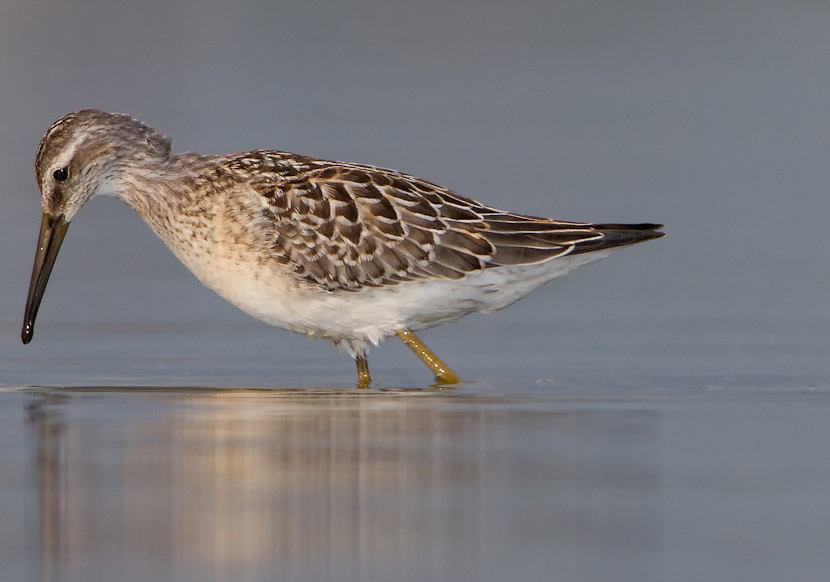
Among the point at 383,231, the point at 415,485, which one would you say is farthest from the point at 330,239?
the point at 415,485

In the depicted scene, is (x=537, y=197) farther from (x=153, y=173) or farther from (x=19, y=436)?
(x=19, y=436)

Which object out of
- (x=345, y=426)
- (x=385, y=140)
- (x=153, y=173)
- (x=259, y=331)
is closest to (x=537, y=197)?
(x=385, y=140)

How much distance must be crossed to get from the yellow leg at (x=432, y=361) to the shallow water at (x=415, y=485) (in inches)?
21.3

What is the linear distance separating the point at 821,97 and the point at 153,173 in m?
13.5

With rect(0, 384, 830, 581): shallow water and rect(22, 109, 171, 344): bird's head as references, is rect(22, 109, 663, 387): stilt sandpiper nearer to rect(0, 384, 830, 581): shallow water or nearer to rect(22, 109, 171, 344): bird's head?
rect(22, 109, 171, 344): bird's head

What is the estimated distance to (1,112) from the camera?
22094 millimetres

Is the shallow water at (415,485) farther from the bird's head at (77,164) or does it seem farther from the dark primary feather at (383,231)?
the bird's head at (77,164)

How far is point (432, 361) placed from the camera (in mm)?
10648

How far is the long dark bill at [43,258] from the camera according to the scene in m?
11.1

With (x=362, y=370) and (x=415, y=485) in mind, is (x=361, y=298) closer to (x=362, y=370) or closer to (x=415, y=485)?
(x=362, y=370)

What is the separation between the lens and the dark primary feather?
10.6 m

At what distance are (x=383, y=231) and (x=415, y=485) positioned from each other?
3.73m

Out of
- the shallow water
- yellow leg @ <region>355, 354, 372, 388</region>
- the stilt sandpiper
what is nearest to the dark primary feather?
the stilt sandpiper

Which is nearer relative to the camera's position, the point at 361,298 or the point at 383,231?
the point at 361,298
